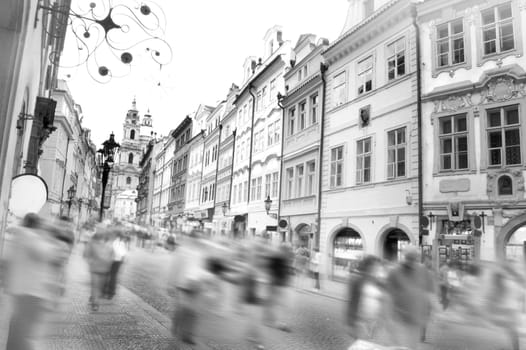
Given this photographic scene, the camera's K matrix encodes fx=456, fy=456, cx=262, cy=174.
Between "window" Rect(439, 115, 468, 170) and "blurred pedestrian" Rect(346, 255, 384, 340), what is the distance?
9895 millimetres

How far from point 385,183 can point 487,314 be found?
11289mm

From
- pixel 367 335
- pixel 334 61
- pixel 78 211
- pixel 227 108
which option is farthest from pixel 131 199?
pixel 367 335

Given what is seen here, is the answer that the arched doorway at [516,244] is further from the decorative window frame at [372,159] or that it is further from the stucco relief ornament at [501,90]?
the decorative window frame at [372,159]

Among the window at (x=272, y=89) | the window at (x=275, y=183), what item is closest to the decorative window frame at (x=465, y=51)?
the window at (x=275, y=183)

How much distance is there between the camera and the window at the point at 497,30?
14412 millimetres

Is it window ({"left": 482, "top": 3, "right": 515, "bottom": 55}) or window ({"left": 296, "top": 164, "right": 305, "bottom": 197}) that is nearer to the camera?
window ({"left": 482, "top": 3, "right": 515, "bottom": 55})

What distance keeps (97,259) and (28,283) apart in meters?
4.72

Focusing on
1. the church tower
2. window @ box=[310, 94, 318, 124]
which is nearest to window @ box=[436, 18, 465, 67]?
window @ box=[310, 94, 318, 124]

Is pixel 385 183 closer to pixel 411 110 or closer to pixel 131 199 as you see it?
pixel 411 110

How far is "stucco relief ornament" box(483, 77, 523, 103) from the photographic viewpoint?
13967mm

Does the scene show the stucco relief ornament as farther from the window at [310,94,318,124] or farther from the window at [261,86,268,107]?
the window at [261,86,268,107]

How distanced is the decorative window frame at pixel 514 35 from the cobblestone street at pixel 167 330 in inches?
344

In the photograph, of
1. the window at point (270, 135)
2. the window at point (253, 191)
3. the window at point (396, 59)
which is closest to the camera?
the window at point (396, 59)

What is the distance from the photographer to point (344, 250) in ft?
65.5
